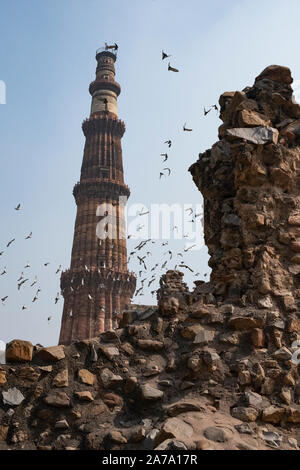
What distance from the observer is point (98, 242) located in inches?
1146

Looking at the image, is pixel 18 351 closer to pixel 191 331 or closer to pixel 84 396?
pixel 84 396

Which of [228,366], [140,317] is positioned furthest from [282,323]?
[140,317]

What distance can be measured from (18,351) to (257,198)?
8.22 ft

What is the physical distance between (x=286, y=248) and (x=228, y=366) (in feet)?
4.25

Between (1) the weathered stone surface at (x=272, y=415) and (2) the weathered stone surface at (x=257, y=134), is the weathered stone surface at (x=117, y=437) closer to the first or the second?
(1) the weathered stone surface at (x=272, y=415)

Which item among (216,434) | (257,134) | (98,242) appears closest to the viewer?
(216,434)

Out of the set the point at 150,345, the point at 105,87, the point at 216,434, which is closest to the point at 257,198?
the point at 150,345

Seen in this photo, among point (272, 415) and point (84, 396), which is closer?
point (272, 415)

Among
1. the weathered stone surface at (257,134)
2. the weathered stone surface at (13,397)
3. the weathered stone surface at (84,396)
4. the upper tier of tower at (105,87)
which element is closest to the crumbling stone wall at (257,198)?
the weathered stone surface at (257,134)

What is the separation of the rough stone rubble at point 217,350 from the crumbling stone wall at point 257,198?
0.01 m

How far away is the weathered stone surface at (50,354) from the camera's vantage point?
301cm

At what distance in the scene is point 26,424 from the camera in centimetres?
271

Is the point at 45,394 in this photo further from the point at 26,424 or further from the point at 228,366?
the point at 228,366

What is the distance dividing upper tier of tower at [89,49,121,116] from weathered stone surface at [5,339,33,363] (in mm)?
32177
